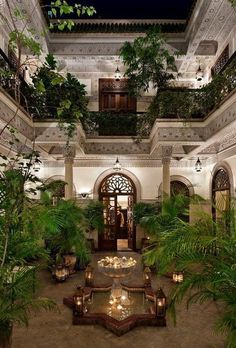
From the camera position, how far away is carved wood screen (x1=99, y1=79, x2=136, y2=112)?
10352 millimetres

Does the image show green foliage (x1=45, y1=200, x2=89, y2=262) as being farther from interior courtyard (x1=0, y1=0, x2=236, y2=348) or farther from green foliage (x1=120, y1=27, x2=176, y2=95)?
green foliage (x1=120, y1=27, x2=176, y2=95)

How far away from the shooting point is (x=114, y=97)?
1046 cm

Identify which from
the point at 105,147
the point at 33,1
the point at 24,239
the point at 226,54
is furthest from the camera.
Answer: the point at 105,147

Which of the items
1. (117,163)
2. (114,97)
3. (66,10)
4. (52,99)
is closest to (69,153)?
(52,99)

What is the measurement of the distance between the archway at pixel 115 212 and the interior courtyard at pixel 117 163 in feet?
0.13

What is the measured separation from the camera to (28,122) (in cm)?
677

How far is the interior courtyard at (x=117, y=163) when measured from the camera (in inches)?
118

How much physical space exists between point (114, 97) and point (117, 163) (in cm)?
263

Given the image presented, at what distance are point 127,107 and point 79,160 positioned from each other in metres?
2.79

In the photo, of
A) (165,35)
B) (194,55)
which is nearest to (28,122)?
(165,35)

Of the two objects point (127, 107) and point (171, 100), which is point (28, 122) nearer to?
point (171, 100)

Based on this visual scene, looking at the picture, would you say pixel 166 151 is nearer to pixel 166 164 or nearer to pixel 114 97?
pixel 166 164

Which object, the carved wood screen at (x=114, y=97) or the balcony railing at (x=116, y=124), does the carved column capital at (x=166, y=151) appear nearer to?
the balcony railing at (x=116, y=124)

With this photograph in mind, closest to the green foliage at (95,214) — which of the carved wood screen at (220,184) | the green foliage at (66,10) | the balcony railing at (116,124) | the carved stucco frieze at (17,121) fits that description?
the balcony railing at (116,124)
